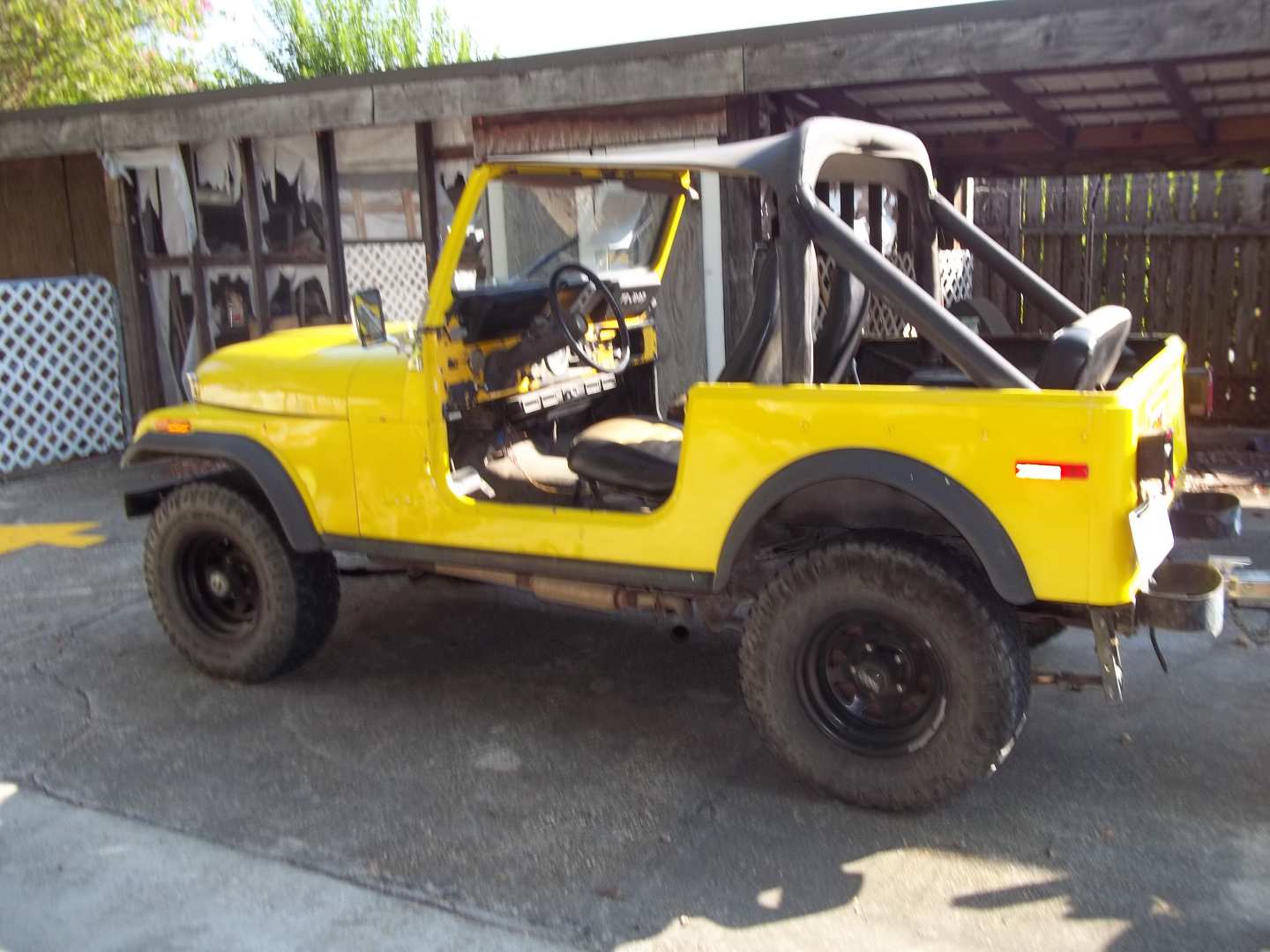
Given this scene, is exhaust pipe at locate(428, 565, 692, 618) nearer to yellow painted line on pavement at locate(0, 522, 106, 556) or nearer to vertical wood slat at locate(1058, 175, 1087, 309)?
yellow painted line on pavement at locate(0, 522, 106, 556)

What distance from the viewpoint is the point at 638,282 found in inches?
192

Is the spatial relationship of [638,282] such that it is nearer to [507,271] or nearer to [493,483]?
[493,483]

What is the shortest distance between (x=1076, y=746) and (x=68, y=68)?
1888 centimetres

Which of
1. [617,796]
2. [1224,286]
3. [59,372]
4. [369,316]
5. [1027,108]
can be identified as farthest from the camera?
[1224,286]

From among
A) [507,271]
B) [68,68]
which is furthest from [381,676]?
[68,68]

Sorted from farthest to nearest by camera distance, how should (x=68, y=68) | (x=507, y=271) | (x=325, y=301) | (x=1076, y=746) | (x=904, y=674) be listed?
(x=68, y=68)
(x=325, y=301)
(x=507, y=271)
(x=1076, y=746)
(x=904, y=674)

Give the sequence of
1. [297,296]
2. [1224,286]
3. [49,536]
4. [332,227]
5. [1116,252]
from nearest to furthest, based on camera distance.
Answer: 1. [49,536]
2. [332,227]
3. [297,296]
4. [1224,286]
5. [1116,252]

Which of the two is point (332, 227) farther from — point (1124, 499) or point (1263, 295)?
point (1263, 295)

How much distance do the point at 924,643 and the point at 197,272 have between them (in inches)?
295

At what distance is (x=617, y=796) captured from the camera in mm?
3553

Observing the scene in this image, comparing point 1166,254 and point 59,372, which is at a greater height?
point 1166,254

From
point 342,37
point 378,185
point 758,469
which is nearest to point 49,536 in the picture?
point 378,185

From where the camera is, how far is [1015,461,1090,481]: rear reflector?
9.52 ft

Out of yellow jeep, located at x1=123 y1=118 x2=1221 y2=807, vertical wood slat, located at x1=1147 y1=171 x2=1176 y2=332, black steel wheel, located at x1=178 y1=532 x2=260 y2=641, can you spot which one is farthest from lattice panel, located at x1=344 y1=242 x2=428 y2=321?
vertical wood slat, located at x1=1147 y1=171 x2=1176 y2=332
